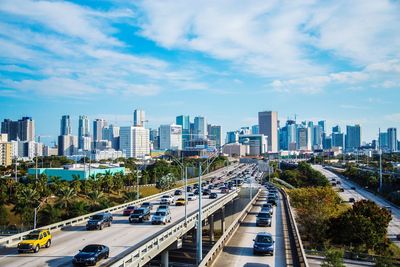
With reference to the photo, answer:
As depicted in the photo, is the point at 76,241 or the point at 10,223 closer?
the point at 76,241

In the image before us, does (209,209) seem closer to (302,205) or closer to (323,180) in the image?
(302,205)

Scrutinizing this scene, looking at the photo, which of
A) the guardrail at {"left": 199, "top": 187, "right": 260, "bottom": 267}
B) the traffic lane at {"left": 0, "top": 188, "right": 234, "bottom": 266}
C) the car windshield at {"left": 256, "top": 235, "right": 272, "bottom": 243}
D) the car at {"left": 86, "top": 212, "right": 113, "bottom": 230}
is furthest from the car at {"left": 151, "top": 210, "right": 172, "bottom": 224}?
the car windshield at {"left": 256, "top": 235, "right": 272, "bottom": 243}

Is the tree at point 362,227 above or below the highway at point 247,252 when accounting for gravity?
below

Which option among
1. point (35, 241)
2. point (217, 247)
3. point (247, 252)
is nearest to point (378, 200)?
point (247, 252)

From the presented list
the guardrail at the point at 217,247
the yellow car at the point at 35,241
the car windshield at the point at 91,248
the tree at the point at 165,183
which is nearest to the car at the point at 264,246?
the guardrail at the point at 217,247

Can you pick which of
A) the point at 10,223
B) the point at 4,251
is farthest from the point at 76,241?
the point at 10,223

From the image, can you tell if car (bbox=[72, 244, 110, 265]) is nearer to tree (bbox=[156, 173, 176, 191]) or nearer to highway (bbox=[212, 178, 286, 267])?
highway (bbox=[212, 178, 286, 267])

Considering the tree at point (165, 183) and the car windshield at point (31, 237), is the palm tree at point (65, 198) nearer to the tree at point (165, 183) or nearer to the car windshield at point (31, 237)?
the tree at point (165, 183)
